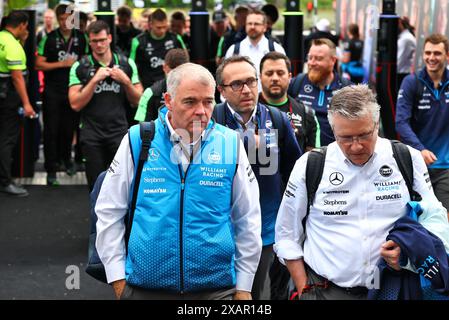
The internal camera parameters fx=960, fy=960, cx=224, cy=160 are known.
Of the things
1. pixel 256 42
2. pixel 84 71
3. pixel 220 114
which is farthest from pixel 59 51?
pixel 220 114

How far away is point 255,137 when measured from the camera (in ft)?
19.3

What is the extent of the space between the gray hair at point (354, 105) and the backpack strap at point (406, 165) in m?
0.24

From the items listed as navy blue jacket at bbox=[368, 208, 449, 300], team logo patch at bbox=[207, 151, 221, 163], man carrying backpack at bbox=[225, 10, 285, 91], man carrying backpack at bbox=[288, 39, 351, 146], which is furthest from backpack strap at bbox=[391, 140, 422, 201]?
man carrying backpack at bbox=[225, 10, 285, 91]

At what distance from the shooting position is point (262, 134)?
598 centimetres

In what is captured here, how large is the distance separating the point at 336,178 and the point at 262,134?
1.44 metres

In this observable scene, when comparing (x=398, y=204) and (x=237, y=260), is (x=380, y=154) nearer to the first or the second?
(x=398, y=204)

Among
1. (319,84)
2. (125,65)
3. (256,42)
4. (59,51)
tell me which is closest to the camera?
(319,84)

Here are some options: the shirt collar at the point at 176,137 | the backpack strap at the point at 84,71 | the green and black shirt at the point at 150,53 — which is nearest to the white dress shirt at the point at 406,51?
the green and black shirt at the point at 150,53

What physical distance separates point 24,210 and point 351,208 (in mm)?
6403

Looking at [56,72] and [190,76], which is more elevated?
[190,76]

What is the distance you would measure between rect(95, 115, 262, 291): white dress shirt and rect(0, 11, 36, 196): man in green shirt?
6.30m

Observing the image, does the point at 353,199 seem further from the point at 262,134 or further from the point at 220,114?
the point at 220,114

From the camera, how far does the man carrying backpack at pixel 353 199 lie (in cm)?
447
